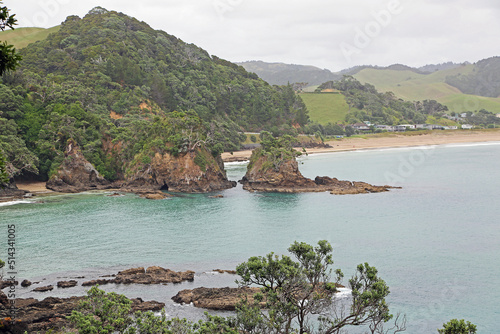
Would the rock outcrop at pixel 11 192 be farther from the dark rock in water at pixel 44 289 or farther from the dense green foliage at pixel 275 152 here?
the dark rock in water at pixel 44 289

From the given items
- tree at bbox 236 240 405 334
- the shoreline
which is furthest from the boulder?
the shoreline

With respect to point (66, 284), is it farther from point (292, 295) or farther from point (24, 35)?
point (24, 35)

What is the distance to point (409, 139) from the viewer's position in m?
183

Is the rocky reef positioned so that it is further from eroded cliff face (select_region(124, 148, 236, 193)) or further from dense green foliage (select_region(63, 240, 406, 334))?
eroded cliff face (select_region(124, 148, 236, 193))

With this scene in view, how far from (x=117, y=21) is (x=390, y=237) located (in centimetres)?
13779

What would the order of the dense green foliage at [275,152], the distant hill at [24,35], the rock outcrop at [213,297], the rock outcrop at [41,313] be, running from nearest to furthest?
the rock outcrop at [41,313] → the rock outcrop at [213,297] → the dense green foliage at [275,152] → the distant hill at [24,35]

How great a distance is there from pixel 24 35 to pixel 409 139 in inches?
5775

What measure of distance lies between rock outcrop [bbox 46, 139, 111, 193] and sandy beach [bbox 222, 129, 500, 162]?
84855 millimetres

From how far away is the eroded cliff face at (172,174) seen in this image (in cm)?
8119

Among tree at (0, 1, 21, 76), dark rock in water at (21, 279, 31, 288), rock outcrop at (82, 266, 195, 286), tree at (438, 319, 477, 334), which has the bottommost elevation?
rock outcrop at (82, 266, 195, 286)

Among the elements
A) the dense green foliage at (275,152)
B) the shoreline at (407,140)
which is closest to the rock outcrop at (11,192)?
the dense green foliage at (275,152)

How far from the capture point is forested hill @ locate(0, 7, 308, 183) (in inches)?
3287

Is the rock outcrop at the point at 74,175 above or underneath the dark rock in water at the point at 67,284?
above

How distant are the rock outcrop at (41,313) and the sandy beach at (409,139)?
410 feet
